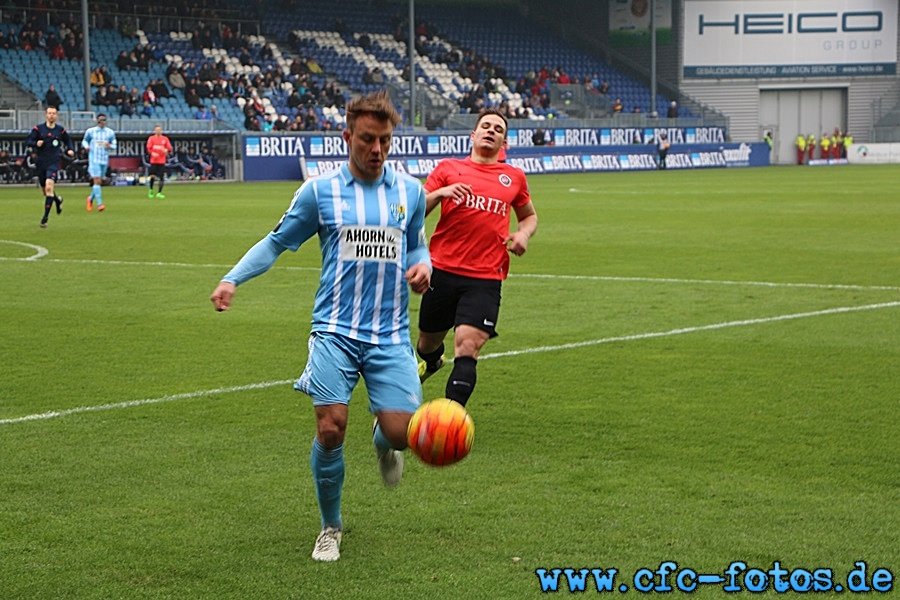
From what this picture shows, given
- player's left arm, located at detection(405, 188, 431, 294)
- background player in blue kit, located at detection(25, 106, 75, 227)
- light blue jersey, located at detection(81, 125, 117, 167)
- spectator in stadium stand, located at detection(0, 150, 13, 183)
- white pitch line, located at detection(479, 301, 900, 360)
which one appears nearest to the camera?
player's left arm, located at detection(405, 188, 431, 294)

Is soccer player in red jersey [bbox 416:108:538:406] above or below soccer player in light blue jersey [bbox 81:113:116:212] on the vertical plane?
below

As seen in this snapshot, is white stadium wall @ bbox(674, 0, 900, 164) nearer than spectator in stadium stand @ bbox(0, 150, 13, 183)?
No

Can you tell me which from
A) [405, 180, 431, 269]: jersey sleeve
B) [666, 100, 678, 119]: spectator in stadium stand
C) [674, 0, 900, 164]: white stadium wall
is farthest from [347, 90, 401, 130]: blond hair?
[674, 0, 900, 164]: white stadium wall

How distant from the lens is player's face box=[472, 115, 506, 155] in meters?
8.30

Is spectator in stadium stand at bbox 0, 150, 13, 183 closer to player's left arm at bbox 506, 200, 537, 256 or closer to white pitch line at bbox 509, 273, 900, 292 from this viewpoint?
white pitch line at bbox 509, 273, 900, 292

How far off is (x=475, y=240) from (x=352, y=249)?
2.82m

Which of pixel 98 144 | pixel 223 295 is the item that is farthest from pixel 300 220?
pixel 98 144

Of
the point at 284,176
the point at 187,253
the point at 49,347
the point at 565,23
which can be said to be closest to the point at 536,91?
the point at 565,23

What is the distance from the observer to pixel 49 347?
431 inches

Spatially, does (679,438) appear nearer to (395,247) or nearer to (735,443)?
(735,443)

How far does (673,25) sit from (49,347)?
65.0m

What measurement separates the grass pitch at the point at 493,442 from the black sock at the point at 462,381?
0.27 metres

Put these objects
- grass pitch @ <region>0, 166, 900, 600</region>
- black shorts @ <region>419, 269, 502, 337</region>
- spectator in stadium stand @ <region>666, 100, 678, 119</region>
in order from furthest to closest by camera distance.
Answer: spectator in stadium stand @ <region>666, 100, 678, 119</region>
black shorts @ <region>419, 269, 502, 337</region>
grass pitch @ <region>0, 166, 900, 600</region>

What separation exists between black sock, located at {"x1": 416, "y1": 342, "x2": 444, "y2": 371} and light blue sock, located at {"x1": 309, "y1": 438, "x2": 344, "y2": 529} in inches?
126
